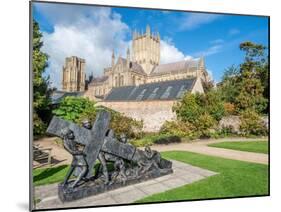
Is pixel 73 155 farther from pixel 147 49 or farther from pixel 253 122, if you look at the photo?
pixel 253 122

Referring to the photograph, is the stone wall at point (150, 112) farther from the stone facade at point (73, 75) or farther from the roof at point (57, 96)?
the roof at point (57, 96)

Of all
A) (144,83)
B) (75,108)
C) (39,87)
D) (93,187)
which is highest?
(144,83)

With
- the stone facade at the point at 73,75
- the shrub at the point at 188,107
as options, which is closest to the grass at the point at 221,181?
the shrub at the point at 188,107

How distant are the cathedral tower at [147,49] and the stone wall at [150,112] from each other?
69 cm

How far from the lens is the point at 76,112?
5.44 meters

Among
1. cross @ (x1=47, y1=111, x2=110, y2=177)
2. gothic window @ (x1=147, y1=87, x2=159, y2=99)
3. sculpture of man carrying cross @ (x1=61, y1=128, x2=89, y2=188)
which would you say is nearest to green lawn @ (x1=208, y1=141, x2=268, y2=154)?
gothic window @ (x1=147, y1=87, x2=159, y2=99)

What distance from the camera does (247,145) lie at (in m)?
6.38

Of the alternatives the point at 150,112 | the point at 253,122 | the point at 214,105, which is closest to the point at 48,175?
the point at 150,112

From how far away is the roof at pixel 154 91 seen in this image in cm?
571

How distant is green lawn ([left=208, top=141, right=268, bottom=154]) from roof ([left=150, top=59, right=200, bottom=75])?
1743 mm

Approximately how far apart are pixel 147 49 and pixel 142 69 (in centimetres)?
38
